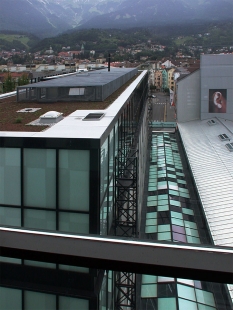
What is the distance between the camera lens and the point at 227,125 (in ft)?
61.7

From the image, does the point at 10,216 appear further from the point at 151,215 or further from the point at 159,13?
the point at 159,13

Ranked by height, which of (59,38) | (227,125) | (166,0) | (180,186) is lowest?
(180,186)

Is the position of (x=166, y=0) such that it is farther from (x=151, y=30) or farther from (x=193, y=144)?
(x=193, y=144)

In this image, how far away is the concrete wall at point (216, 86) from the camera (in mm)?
20406

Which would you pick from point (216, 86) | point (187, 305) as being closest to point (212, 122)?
point (216, 86)

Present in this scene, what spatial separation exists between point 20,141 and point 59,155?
1.55ft

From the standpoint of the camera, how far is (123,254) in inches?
41.4

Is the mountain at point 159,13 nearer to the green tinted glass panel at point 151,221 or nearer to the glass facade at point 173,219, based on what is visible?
the glass facade at point 173,219

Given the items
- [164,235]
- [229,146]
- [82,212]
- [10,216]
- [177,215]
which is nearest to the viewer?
[82,212]

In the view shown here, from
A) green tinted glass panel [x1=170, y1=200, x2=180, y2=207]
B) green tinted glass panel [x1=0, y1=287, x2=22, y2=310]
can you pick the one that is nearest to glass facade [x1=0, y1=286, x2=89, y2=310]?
green tinted glass panel [x1=0, y1=287, x2=22, y2=310]

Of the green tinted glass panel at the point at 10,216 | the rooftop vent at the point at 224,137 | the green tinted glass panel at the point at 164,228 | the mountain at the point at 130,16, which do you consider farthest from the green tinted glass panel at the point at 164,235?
the mountain at the point at 130,16

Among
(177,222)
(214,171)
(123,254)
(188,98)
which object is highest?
(188,98)

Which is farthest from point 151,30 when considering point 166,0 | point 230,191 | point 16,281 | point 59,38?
point 16,281

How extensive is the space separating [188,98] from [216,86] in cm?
175
